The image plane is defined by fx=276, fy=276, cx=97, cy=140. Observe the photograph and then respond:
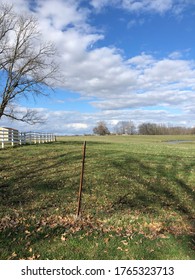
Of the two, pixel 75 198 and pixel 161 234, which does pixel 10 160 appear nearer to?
pixel 75 198

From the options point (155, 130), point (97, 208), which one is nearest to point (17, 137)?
point (97, 208)

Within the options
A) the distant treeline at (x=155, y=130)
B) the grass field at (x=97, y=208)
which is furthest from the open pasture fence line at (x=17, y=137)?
the distant treeline at (x=155, y=130)

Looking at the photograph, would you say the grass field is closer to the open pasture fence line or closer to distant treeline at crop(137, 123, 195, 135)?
the open pasture fence line

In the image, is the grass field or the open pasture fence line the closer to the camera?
the grass field

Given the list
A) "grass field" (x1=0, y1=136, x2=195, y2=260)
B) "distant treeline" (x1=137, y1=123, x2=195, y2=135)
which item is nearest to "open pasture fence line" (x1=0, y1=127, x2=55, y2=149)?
"grass field" (x1=0, y1=136, x2=195, y2=260)

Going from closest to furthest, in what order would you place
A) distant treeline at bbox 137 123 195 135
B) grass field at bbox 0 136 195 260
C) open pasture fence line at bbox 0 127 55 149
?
grass field at bbox 0 136 195 260
open pasture fence line at bbox 0 127 55 149
distant treeline at bbox 137 123 195 135

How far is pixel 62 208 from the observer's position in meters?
9.51

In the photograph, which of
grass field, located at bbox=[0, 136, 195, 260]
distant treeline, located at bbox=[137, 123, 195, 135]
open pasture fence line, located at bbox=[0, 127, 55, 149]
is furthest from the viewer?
distant treeline, located at bbox=[137, 123, 195, 135]

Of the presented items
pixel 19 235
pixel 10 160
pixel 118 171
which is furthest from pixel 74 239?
pixel 10 160

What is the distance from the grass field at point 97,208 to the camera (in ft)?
17.5

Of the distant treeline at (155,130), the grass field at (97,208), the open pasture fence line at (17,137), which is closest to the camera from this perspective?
the grass field at (97,208)

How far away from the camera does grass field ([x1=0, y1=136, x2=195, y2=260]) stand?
5324 mm

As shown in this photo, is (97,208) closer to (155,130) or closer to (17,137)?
(17,137)

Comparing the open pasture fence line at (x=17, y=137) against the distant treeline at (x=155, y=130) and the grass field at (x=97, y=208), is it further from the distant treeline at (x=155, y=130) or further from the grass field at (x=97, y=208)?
the distant treeline at (x=155, y=130)
